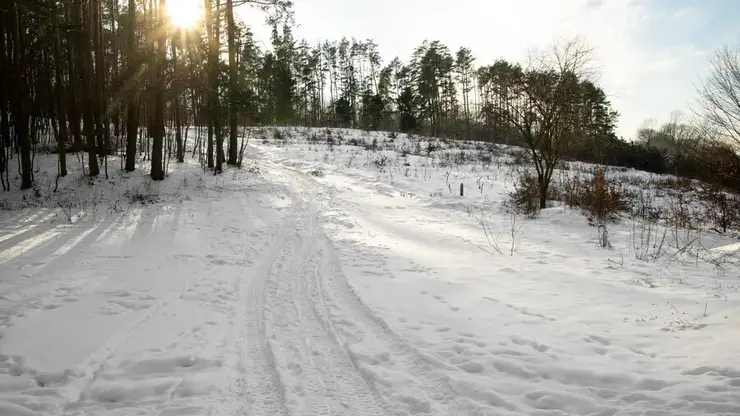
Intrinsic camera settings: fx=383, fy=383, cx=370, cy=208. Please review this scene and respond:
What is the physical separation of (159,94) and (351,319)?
13.8m

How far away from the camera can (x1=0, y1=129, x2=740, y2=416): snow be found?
3.39 m

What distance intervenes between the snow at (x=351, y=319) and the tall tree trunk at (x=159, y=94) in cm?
469

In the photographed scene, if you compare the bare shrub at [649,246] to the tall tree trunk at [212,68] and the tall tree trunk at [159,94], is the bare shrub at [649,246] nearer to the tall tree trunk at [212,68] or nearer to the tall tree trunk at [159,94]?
the tall tree trunk at [212,68]

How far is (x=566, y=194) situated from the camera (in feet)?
46.8

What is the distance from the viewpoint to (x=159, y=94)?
14.7 m

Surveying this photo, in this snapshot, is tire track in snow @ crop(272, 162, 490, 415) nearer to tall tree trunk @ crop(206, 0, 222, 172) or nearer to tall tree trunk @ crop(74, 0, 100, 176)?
tall tree trunk @ crop(206, 0, 222, 172)

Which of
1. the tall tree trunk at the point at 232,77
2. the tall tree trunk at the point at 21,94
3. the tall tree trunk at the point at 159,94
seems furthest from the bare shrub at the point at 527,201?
the tall tree trunk at the point at 21,94

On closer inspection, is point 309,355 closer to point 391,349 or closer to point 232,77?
point 391,349

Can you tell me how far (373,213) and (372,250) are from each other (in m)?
4.53

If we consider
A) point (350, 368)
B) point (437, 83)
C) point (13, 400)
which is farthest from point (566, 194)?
point (437, 83)

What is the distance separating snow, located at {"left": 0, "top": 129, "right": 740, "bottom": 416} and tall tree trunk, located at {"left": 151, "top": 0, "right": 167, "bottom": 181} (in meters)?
4.69

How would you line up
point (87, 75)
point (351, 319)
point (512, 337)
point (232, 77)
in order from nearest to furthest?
1. point (512, 337)
2. point (351, 319)
3. point (232, 77)
4. point (87, 75)

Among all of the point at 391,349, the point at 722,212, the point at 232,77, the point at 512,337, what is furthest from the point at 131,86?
the point at 722,212

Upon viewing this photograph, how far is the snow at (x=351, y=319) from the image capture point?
134 inches
